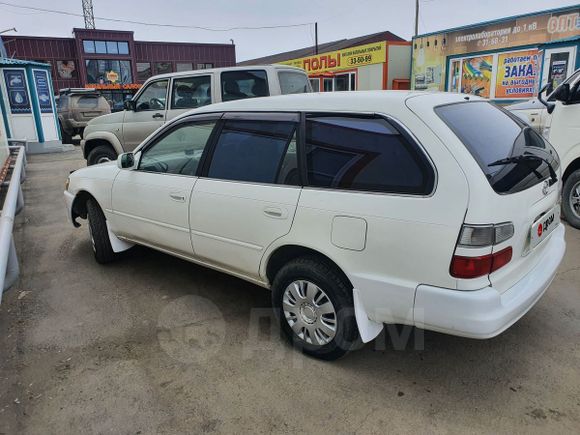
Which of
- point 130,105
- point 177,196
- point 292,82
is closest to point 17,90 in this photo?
point 130,105

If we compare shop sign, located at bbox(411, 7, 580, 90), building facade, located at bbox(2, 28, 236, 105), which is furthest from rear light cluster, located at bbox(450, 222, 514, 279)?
building facade, located at bbox(2, 28, 236, 105)

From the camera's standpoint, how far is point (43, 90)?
14.6 m

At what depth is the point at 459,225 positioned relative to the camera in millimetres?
2275

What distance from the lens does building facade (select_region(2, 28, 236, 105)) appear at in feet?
128

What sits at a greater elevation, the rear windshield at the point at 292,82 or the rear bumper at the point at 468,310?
the rear windshield at the point at 292,82

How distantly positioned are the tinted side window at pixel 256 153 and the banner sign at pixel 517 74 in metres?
14.2

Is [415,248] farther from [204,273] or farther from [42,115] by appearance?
[42,115]

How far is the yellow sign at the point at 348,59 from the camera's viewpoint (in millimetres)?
20031

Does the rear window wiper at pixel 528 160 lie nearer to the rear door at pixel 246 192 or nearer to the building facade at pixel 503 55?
the rear door at pixel 246 192

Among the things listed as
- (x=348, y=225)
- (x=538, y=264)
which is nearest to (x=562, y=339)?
(x=538, y=264)

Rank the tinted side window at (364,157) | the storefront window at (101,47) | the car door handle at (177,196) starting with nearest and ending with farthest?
the tinted side window at (364,157) < the car door handle at (177,196) < the storefront window at (101,47)

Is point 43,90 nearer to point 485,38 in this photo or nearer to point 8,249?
point 8,249

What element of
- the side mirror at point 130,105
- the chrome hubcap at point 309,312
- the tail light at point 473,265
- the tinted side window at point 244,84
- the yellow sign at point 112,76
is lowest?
the chrome hubcap at point 309,312

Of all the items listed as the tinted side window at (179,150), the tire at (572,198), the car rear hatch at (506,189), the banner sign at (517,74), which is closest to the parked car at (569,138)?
the tire at (572,198)
